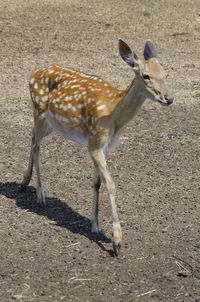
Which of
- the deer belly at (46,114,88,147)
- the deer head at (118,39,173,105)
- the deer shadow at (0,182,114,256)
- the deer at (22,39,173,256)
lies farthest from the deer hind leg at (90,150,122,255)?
the deer head at (118,39,173,105)

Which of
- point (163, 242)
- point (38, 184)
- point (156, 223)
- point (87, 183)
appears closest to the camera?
point (163, 242)

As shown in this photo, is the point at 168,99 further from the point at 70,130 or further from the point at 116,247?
the point at 116,247

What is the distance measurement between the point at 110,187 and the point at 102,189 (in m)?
1.39

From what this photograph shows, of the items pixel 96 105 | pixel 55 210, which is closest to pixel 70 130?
pixel 96 105

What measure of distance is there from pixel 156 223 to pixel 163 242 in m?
0.45

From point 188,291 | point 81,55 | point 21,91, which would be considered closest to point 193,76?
Answer: point 81,55

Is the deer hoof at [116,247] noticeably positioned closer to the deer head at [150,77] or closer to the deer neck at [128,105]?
the deer neck at [128,105]

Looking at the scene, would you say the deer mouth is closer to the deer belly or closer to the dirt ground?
the deer belly

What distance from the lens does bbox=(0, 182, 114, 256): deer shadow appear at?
243 inches

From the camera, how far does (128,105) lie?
19.6 feet

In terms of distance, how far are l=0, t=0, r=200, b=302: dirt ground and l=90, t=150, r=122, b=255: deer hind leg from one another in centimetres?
16

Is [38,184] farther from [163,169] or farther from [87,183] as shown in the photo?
[163,169]

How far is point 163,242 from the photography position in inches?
236

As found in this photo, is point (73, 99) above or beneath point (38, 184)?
above
